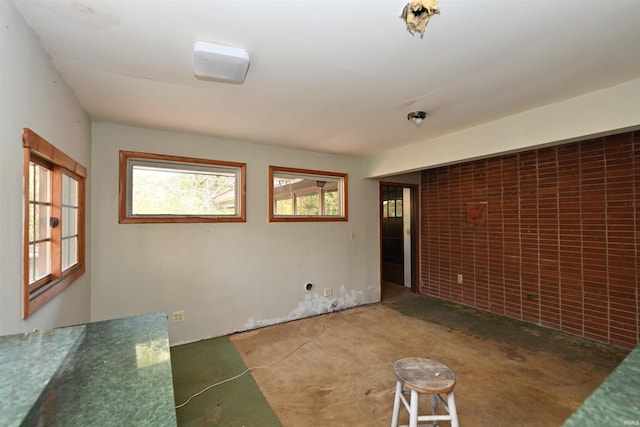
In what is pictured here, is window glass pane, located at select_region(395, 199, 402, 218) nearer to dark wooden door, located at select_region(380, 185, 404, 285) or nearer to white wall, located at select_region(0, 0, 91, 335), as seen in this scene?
dark wooden door, located at select_region(380, 185, 404, 285)

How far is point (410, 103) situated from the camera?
226 cm

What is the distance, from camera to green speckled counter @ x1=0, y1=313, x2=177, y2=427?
28.7 inches

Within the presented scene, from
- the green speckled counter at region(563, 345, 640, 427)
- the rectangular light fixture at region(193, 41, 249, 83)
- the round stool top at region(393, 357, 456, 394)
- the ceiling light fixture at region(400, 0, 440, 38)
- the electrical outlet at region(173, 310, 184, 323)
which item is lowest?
the electrical outlet at region(173, 310, 184, 323)

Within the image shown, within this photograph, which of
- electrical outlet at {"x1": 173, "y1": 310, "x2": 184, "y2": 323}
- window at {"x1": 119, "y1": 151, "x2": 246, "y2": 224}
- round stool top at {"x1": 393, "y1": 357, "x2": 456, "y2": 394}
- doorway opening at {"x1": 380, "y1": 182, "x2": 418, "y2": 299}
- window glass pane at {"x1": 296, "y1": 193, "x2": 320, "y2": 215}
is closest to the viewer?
round stool top at {"x1": 393, "y1": 357, "x2": 456, "y2": 394}

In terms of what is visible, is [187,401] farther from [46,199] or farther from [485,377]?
[485,377]

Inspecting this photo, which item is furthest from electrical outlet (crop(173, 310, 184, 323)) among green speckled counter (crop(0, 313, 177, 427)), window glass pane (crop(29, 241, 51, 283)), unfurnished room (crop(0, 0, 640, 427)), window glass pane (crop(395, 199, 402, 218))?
window glass pane (crop(395, 199, 402, 218))

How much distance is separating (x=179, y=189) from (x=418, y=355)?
3.08m

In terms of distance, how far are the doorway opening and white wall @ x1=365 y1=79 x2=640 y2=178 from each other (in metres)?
1.52

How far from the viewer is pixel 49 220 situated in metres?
1.73

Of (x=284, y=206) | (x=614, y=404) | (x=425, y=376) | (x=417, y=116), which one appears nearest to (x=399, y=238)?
(x=284, y=206)

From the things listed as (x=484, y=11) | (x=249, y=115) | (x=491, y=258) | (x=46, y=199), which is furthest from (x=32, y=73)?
(x=491, y=258)

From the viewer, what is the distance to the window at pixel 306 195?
3.60m

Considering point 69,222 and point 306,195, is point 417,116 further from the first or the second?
point 69,222

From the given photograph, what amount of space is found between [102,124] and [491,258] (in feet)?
16.5
